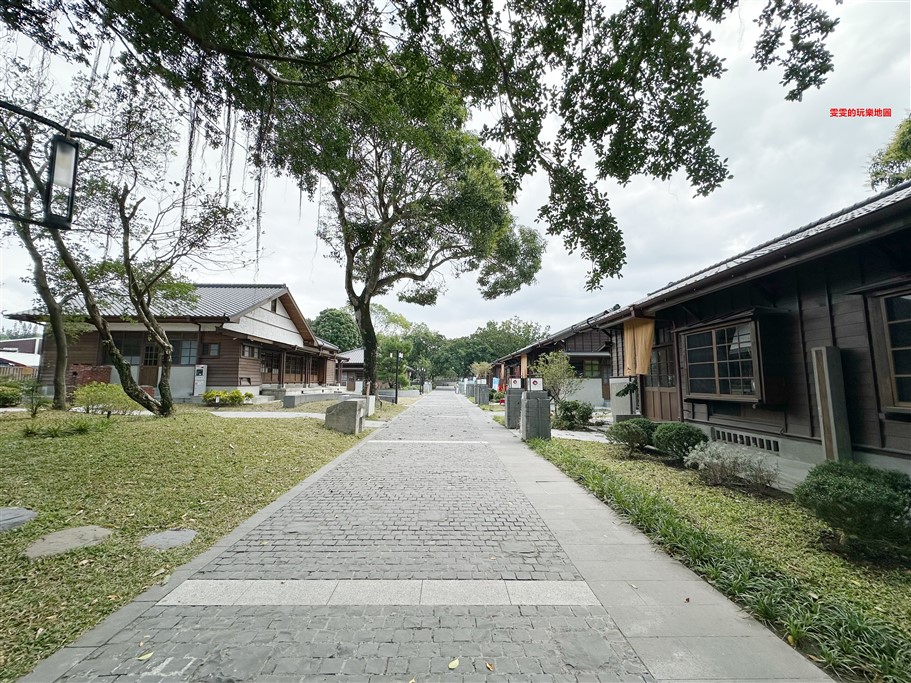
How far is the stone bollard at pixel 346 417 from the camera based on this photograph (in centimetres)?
1089

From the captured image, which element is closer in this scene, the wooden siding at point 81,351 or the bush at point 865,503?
the bush at point 865,503

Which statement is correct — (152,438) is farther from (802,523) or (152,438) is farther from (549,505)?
(802,523)

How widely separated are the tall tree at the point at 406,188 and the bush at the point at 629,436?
17.6 feet

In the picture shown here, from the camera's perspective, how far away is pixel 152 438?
7.30 m

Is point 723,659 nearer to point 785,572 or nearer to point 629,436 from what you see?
point 785,572

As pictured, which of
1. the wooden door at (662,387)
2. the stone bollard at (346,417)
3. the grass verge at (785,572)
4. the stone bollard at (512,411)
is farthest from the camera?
the stone bollard at (512,411)

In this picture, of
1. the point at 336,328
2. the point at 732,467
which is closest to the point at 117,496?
the point at 732,467

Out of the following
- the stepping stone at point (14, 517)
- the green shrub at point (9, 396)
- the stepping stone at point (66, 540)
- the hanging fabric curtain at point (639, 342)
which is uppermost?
the hanging fabric curtain at point (639, 342)

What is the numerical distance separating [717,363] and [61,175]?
935 cm

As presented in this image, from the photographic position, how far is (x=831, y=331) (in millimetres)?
5438

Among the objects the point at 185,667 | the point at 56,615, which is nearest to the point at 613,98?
the point at 185,667

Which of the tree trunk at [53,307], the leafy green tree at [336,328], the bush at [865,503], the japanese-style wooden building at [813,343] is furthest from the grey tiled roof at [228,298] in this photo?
the leafy green tree at [336,328]

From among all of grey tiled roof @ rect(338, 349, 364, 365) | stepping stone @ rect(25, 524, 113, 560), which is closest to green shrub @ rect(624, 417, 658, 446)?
stepping stone @ rect(25, 524, 113, 560)

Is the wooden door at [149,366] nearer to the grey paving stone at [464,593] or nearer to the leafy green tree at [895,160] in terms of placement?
the grey paving stone at [464,593]
